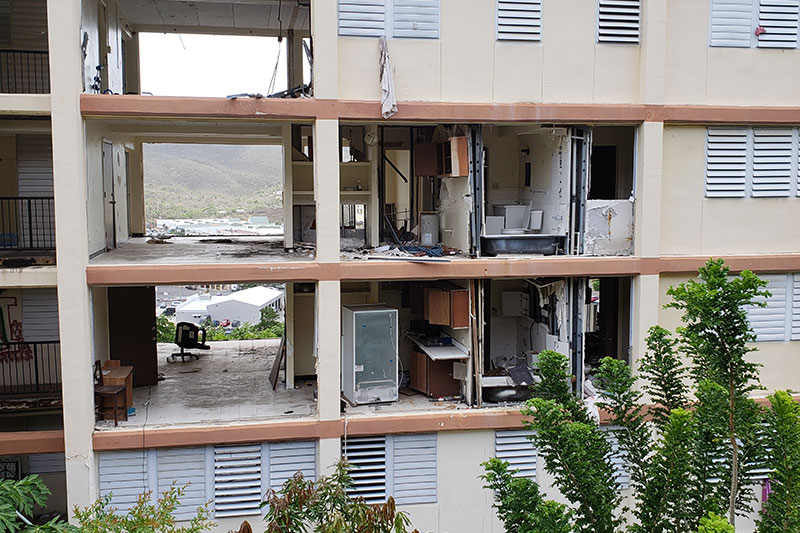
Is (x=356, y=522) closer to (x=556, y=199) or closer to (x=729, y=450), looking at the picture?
(x=729, y=450)

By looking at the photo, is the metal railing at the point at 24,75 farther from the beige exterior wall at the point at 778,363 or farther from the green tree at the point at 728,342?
the green tree at the point at 728,342

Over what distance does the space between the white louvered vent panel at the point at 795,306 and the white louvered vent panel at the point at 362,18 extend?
32.6 feet

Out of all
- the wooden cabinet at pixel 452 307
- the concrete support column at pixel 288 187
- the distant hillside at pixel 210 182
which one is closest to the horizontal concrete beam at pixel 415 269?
the wooden cabinet at pixel 452 307

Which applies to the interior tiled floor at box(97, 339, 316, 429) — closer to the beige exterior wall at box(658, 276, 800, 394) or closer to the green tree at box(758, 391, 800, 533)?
the beige exterior wall at box(658, 276, 800, 394)

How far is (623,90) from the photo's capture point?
14.6 m

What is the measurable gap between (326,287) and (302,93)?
12.5 feet

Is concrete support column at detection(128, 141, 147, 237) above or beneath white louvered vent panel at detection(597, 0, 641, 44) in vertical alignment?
beneath

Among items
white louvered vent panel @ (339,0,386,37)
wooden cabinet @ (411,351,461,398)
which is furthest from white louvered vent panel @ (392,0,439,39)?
wooden cabinet @ (411,351,461,398)

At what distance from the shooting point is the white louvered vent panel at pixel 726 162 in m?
14.9

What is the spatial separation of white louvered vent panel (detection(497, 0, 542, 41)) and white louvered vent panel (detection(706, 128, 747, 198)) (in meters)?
4.15

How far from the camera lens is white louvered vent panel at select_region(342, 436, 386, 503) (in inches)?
563

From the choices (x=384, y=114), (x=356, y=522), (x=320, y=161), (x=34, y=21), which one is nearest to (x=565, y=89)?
(x=384, y=114)

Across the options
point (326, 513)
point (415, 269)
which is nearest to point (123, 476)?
point (326, 513)

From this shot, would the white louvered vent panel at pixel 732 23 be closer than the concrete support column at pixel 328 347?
No
